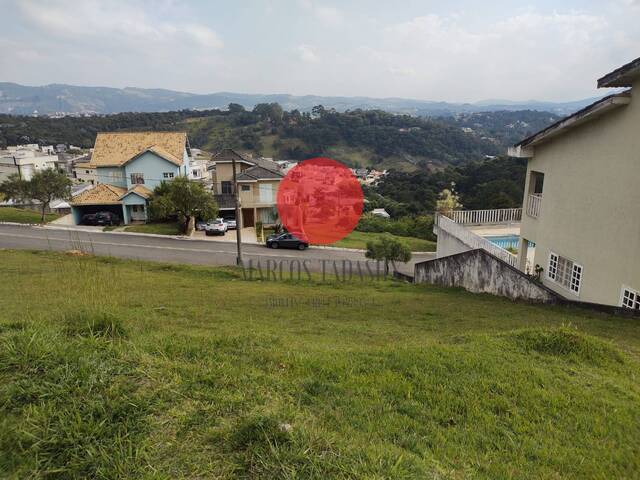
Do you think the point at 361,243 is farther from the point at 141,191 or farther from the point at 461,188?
the point at 461,188

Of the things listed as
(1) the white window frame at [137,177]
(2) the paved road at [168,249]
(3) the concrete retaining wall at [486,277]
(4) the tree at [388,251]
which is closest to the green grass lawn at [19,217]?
(2) the paved road at [168,249]

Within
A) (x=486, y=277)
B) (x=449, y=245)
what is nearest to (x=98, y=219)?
(x=449, y=245)

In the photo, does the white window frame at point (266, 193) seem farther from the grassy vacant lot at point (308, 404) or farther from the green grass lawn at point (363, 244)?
the grassy vacant lot at point (308, 404)

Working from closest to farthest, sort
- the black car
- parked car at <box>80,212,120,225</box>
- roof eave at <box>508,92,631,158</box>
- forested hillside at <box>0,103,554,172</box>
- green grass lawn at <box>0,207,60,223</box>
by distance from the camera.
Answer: roof eave at <box>508,92,631,158</box>, the black car, green grass lawn at <box>0,207,60,223</box>, parked car at <box>80,212,120,225</box>, forested hillside at <box>0,103,554,172</box>

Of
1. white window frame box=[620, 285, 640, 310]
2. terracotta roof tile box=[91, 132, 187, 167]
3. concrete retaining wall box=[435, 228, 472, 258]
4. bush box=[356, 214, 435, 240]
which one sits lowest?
bush box=[356, 214, 435, 240]

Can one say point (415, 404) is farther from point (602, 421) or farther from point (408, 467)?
point (602, 421)

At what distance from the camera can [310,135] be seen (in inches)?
3637

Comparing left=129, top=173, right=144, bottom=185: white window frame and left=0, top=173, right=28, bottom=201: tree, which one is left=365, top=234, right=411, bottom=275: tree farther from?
left=0, top=173, right=28, bottom=201: tree

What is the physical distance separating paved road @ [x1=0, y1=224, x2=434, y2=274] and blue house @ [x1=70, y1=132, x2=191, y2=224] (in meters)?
4.10

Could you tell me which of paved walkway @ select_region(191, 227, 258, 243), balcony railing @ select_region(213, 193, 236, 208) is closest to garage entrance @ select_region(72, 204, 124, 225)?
paved walkway @ select_region(191, 227, 258, 243)

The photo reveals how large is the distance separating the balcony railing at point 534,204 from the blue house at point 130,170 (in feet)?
85.2

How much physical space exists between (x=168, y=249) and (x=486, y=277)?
1763 centimetres

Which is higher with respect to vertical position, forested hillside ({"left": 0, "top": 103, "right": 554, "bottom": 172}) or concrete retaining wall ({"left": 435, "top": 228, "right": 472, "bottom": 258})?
forested hillside ({"left": 0, "top": 103, "right": 554, "bottom": 172})

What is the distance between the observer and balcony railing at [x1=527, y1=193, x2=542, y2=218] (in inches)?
481
